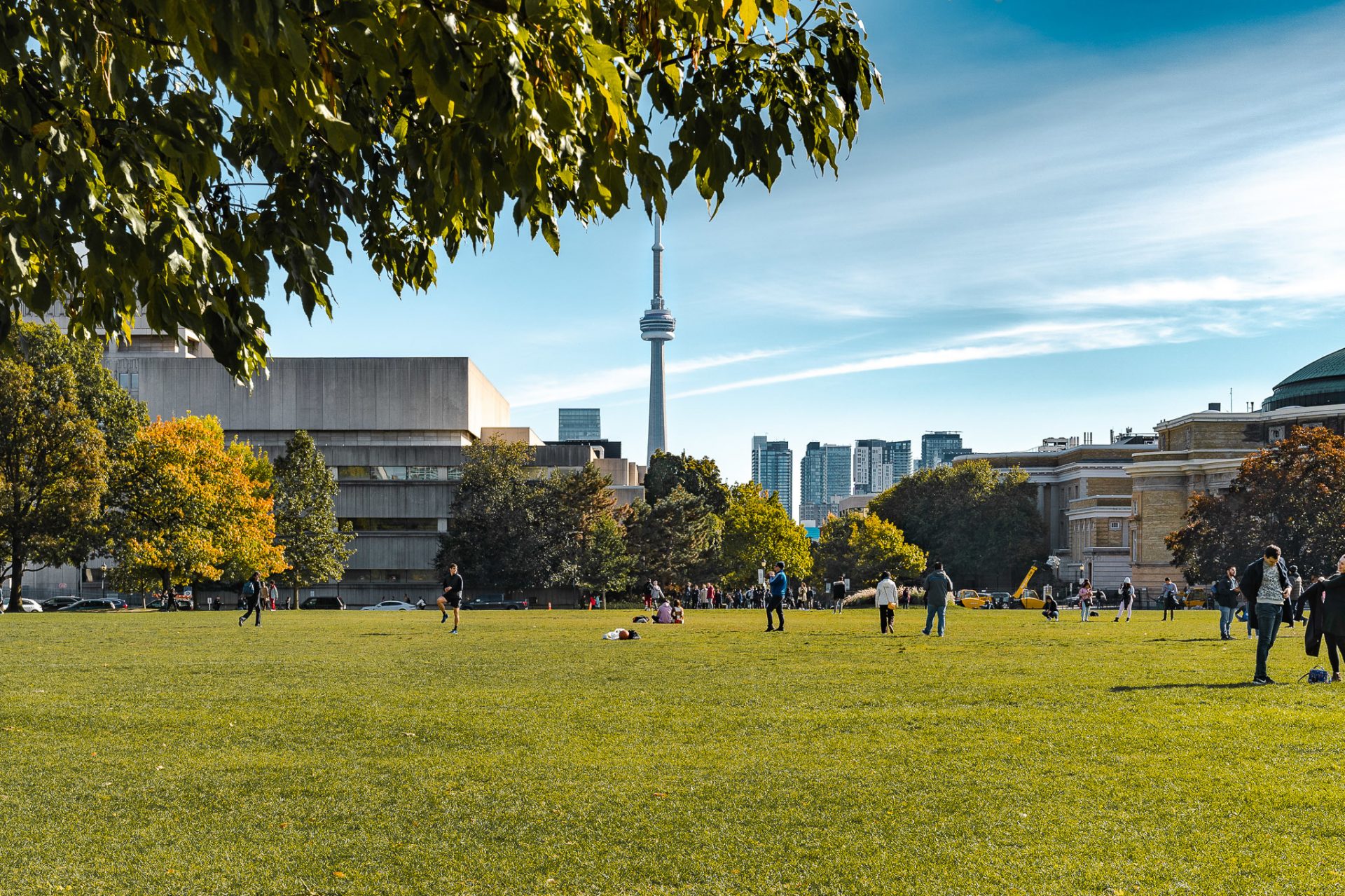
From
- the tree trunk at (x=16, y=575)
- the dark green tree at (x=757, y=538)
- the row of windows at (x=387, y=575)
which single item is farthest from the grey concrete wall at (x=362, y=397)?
the tree trunk at (x=16, y=575)

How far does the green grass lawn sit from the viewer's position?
711 cm

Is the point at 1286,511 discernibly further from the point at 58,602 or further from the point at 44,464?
the point at 58,602

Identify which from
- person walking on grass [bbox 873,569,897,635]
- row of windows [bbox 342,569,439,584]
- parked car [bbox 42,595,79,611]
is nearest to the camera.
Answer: person walking on grass [bbox 873,569,897,635]

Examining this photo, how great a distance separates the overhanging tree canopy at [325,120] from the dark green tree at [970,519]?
122m

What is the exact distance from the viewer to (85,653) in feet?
79.0

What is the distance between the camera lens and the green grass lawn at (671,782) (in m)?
7.11

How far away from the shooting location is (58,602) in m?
86.8

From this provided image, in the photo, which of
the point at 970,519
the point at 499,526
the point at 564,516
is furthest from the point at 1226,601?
the point at 970,519

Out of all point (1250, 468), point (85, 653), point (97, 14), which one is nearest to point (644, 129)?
point (97, 14)

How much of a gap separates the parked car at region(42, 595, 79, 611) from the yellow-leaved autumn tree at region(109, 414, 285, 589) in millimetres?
25520

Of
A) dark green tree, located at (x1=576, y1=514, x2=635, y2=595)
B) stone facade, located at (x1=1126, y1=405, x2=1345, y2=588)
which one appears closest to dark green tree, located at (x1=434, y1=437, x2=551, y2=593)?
dark green tree, located at (x1=576, y1=514, x2=635, y2=595)

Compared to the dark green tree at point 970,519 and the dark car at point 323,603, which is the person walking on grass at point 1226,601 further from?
the dark green tree at point 970,519

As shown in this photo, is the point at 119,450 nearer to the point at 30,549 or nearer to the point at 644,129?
the point at 30,549

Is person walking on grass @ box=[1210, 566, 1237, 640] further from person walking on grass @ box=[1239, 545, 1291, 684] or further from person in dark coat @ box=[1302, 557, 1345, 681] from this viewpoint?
person in dark coat @ box=[1302, 557, 1345, 681]
